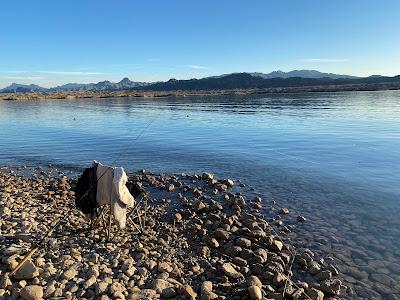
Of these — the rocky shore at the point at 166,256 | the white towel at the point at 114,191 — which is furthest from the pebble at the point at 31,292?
the white towel at the point at 114,191

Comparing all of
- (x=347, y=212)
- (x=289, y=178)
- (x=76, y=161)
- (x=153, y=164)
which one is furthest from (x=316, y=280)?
(x=76, y=161)

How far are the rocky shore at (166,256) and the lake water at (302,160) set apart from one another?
3.63 ft

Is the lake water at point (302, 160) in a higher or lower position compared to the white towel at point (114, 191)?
lower

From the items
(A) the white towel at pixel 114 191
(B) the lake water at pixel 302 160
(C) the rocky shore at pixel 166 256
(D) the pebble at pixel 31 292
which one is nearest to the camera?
(D) the pebble at pixel 31 292

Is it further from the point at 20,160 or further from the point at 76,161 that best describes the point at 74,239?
the point at 20,160

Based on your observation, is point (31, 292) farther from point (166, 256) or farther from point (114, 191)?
point (166, 256)

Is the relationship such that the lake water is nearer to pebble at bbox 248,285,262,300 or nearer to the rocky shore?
the rocky shore

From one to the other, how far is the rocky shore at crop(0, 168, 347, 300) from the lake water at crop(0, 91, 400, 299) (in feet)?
3.63

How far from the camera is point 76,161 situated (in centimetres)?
2461

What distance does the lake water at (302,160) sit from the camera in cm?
1153

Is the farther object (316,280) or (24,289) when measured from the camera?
(316,280)

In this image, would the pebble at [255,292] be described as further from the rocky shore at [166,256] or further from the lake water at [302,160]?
the lake water at [302,160]

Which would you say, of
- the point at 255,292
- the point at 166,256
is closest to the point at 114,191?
the point at 166,256

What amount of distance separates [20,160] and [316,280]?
22.0m
